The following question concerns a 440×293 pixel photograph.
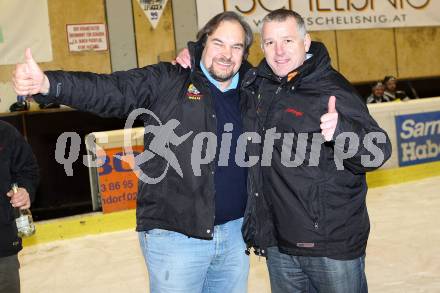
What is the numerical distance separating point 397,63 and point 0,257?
10.2m

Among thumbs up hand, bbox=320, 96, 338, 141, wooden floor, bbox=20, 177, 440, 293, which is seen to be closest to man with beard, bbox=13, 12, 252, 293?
thumbs up hand, bbox=320, 96, 338, 141

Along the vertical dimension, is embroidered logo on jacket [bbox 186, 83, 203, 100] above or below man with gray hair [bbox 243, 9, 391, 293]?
above

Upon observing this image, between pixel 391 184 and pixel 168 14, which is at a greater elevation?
pixel 168 14

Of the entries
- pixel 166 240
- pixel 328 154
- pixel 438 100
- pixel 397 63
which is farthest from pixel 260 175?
pixel 397 63

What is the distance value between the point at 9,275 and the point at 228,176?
1.30 metres

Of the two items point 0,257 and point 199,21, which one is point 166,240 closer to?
point 0,257

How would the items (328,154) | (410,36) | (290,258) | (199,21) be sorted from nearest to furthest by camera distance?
(328,154) < (290,258) < (199,21) < (410,36)

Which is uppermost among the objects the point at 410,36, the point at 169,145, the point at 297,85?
the point at 410,36

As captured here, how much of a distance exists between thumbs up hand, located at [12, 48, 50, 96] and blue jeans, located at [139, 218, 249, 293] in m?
0.77

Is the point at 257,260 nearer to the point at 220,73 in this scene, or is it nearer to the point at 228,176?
the point at 228,176

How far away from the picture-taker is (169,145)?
233 centimetres

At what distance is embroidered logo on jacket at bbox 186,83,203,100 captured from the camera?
2318 millimetres

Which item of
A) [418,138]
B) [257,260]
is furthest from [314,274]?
[418,138]

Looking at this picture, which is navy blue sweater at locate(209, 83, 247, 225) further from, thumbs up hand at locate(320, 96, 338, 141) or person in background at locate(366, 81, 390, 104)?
person in background at locate(366, 81, 390, 104)
